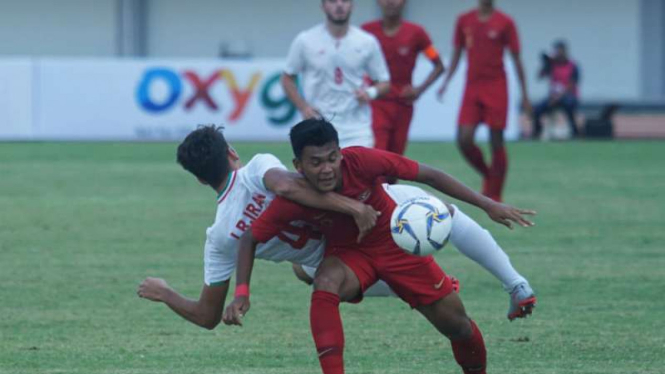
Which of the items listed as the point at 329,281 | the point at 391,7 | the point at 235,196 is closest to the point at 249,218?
the point at 235,196

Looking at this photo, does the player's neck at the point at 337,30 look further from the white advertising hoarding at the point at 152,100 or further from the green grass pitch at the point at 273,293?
the white advertising hoarding at the point at 152,100

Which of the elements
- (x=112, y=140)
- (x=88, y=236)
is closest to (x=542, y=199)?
(x=88, y=236)

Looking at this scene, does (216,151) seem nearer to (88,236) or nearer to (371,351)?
(371,351)

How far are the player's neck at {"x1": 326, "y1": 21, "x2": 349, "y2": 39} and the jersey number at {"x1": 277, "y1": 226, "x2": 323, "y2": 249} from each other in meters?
5.04

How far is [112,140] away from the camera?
24.1 metres

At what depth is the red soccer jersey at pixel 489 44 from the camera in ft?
46.9

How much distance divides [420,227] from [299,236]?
613 mm

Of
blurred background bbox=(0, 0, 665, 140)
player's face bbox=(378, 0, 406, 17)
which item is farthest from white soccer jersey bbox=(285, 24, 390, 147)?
blurred background bbox=(0, 0, 665, 140)

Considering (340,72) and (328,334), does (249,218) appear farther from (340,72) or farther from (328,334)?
(340,72)

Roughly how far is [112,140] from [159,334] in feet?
54.5

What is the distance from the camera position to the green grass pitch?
7.12 meters

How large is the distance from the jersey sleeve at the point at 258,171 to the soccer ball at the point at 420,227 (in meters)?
0.59

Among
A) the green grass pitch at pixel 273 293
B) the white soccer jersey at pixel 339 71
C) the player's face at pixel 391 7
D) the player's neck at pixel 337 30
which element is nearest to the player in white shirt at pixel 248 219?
the green grass pitch at pixel 273 293

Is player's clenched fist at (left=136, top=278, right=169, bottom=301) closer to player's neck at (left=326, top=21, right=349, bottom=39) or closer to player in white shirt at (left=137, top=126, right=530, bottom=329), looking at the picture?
player in white shirt at (left=137, top=126, right=530, bottom=329)
